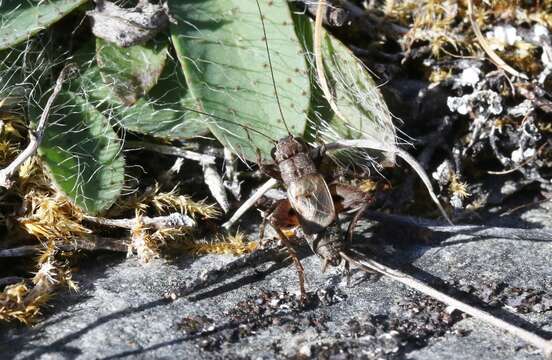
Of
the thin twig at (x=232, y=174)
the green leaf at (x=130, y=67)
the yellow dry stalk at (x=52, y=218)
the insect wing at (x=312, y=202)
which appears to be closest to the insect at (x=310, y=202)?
the insect wing at (x=312, y=202)

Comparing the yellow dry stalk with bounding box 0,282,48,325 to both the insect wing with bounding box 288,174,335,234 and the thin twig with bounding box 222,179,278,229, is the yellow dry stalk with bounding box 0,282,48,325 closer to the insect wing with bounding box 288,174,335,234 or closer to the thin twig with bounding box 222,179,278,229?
the thin twig with bounding box 222,179,278,229

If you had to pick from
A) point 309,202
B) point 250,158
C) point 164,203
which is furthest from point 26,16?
point 309,202

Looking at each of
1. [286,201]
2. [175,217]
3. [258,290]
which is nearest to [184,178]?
[175,217]

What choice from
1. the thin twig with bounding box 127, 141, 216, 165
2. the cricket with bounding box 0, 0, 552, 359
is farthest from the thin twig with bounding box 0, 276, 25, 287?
the thin twig with bounding box 127, 141, 216, 165

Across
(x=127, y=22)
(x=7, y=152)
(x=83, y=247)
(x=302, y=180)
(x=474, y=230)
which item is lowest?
(x=474, y=230)

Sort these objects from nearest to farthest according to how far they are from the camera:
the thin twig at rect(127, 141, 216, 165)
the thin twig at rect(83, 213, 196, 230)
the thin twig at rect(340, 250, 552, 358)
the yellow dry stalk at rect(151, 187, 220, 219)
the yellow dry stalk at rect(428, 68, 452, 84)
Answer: the thin twig at rect(340, 250, 552, 358)
the thin twig at rect(83, 213, 196, 230)
the yellow dry stalk at rect(151, 187, 220, 219)
the thin twig at rect(127, 141, 216, 165)
the yellow dry stalk at rect(428, 68, 452, 84)

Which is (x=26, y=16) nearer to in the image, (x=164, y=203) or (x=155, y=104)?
(x=155, y=104)
